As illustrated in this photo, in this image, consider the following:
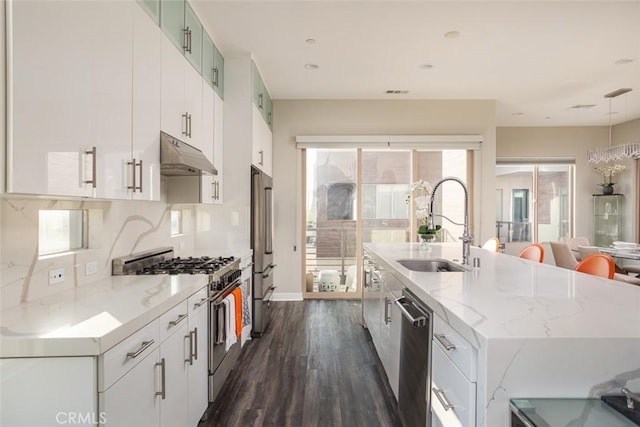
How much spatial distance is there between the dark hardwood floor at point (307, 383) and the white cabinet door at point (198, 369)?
0.63 feet

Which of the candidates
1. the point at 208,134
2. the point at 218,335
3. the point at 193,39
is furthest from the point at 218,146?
the point at 218,335

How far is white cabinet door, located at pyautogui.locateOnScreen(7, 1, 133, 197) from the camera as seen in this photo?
3.73 feet

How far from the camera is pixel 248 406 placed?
92.6 inches

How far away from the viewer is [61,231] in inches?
72.2

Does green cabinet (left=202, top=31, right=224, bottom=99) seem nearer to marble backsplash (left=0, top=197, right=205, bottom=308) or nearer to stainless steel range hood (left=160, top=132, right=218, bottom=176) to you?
stainless steel range hood (left=160, top=132, right=218, bottom=176)

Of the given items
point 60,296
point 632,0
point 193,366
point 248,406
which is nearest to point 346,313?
point 248,406

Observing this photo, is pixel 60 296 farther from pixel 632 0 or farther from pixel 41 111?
pixel 632 0

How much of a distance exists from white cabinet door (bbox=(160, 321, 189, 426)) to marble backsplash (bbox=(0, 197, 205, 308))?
2.06 feet

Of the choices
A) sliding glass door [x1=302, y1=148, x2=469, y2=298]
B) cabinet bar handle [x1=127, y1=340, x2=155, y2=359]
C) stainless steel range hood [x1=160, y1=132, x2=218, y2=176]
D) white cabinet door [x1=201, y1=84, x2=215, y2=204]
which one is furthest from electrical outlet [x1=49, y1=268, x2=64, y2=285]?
sliding glass door [x1=302, y1=148, x2=469, y2=298]

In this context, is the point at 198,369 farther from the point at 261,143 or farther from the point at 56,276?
the point at 261,143

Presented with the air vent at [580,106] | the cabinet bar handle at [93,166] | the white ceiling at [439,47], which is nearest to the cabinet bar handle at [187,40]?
the white ceiling at [439,47]

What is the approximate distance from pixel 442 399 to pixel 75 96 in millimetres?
1866

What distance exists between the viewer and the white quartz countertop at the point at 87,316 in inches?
43.4

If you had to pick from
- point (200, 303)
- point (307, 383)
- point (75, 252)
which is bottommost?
point (307, 383)
